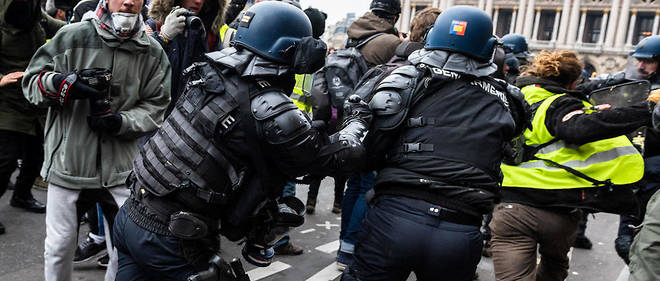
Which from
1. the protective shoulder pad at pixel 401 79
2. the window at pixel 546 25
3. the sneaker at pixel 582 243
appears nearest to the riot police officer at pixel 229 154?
the protective shoulder pad at pixel 401 79

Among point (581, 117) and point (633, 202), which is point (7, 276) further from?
point (633, 202)

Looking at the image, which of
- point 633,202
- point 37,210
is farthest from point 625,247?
point 37,210

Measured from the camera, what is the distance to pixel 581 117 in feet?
10.4

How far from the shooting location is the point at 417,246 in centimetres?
243

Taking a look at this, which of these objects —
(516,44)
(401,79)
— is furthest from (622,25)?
(401,79)

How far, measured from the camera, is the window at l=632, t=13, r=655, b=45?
208ft

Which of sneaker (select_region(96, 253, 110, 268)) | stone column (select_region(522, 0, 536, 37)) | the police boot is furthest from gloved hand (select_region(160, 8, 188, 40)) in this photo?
stone column (select_region(522, 0, 536, 37))

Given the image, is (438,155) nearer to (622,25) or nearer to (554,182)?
(554,182)

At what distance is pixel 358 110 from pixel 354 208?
6.24 ft

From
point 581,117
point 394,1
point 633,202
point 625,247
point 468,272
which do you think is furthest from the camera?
point 394,1

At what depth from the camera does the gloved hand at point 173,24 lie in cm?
349

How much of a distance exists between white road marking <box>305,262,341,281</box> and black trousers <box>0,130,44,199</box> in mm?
2575

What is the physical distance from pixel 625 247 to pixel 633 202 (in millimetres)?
1074

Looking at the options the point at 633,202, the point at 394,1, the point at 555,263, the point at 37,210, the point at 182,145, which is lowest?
the point at 37,210
